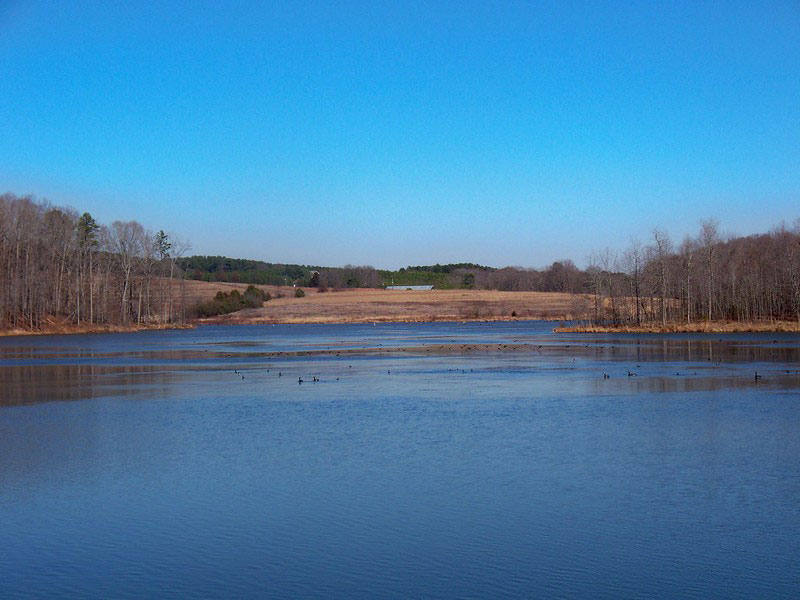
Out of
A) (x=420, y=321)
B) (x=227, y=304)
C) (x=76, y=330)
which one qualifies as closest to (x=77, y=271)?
(x=76, y=330)

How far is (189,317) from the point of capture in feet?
339

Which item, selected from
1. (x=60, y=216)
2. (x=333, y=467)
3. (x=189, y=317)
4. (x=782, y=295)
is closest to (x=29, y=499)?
(x=333, y=467)

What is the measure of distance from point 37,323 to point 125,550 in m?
70.4

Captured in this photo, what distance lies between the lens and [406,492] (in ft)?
37.2

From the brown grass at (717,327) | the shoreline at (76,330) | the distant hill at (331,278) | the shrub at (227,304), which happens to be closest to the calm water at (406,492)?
the brown grass at (717,327)

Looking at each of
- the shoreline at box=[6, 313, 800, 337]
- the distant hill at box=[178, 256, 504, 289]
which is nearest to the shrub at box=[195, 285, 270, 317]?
the shoreline at box=[6, 313, 800, 337]

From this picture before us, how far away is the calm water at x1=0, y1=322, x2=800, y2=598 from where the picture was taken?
8078 mm

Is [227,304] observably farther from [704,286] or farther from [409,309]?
[704,286]

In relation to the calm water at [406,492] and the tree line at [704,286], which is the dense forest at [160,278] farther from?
the calm water at [406,492]

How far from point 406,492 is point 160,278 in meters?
87.9

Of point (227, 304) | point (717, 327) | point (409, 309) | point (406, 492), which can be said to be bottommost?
Result: point (406, 492)

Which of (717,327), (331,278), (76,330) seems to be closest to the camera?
(717,327)

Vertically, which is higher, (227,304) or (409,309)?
(227,304)

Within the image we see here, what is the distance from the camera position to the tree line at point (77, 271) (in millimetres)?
71125
